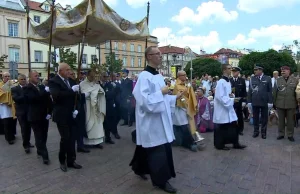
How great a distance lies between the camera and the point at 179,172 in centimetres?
448

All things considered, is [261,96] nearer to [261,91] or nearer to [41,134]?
[261,91]

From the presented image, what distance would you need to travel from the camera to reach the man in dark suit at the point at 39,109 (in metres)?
4.93

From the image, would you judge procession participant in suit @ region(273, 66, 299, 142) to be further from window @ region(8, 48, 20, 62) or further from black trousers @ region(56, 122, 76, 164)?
window @ region(8, 48, 20, 62)

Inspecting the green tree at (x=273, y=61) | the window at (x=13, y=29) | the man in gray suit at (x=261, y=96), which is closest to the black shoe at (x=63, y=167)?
the man in gray suit at (x=261, y=96)

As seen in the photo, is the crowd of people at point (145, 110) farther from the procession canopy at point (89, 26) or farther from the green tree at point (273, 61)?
the green tree at point (273, 61)

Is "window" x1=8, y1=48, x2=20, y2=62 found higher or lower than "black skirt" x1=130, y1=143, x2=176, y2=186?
higher

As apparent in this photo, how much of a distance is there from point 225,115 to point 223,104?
26 centimetres

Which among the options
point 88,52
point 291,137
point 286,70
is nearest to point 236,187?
point 291,137

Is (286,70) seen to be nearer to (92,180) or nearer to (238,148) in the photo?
(238,148)

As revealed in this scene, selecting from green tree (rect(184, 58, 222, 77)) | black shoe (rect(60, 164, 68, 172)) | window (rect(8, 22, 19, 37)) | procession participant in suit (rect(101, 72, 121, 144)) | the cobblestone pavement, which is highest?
window (rect(8, 22, 19, 37))

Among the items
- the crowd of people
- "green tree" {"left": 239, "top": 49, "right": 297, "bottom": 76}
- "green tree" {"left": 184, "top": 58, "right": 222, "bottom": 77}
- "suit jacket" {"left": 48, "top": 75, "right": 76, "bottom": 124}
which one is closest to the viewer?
the crowd of people

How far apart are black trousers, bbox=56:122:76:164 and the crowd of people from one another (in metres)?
0.02

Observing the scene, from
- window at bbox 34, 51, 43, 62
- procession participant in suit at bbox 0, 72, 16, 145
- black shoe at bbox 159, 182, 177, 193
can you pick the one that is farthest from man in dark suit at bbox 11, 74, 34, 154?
window at bbox 34, 51, 43, 62

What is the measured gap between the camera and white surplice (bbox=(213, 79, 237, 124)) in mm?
5695
